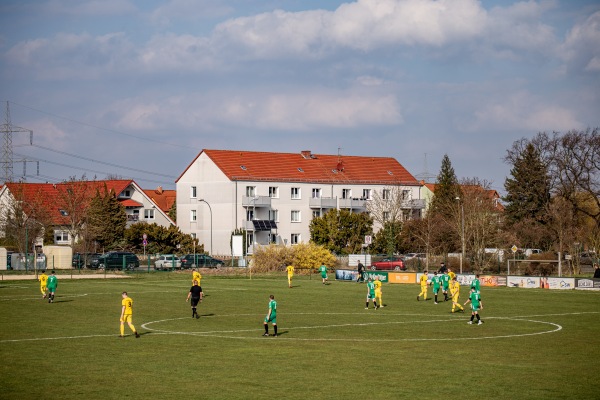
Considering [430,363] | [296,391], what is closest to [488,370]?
[430,363]

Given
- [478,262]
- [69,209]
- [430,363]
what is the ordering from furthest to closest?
1. [69,209]
2. [478,262]
3. [430,363]

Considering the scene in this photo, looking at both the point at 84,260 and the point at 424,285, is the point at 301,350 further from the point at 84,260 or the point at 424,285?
the point at 84,260

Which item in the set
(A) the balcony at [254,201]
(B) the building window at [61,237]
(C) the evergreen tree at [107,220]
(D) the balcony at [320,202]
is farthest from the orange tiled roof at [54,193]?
(D) the balcony at [320,202]

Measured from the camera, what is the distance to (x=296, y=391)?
22.8 metres

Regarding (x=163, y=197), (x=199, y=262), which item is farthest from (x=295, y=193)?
(x=163, y=197)

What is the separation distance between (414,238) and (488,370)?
3360 inches

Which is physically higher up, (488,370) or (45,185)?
(45,185)

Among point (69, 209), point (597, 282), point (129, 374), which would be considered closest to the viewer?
point (129, 374)

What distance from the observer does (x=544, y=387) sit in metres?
23.5

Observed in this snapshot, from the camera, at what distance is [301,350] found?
101ft

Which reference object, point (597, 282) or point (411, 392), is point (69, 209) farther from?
point (411, 392)

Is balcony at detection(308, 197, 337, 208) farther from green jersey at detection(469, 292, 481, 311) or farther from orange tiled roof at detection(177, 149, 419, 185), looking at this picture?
green jersey at detection(469, 292, 481, 311)

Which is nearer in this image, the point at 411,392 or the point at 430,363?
the point at 411,392

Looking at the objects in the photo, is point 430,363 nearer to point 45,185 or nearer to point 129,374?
point 129,374
